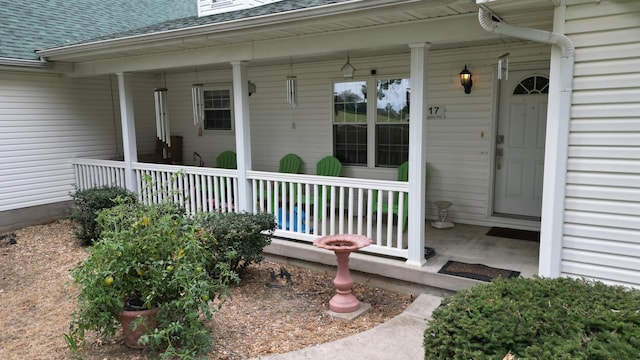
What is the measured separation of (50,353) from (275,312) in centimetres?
184

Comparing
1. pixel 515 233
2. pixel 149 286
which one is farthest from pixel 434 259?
pixel 149 286

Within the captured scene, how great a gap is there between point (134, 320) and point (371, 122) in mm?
4681

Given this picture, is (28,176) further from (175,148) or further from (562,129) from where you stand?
(562,129)

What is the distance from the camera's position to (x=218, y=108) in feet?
29.0

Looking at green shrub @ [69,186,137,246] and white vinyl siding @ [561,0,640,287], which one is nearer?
white vinyl siding @ [561,0,640,287]

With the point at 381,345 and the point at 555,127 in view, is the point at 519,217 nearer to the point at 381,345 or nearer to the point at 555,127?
the point at 555,127

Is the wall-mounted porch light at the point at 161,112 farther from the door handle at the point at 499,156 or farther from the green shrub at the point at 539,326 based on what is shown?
the green shrub at the point at 539,326

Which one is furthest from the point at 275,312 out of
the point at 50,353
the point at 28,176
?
the point at 28,176

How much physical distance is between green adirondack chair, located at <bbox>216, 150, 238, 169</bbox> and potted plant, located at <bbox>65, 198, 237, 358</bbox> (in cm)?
506

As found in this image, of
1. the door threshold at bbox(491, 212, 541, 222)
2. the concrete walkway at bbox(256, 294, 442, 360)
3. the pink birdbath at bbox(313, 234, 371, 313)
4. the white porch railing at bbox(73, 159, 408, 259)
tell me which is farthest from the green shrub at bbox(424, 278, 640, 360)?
the door threshold at bbox(491, 212, 541, 222)

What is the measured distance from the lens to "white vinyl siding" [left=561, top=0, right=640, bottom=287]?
3.09 m

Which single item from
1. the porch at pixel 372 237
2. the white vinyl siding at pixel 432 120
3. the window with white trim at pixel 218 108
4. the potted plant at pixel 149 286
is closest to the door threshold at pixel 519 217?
the white vinyl siding at pixel 432 120

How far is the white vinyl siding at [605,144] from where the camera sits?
3090mm

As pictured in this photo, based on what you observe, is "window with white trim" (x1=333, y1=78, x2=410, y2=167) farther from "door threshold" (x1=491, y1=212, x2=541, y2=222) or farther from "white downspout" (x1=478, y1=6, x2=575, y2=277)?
"white downspout" (x1=478, y1=6, x2=575, y2=277)
